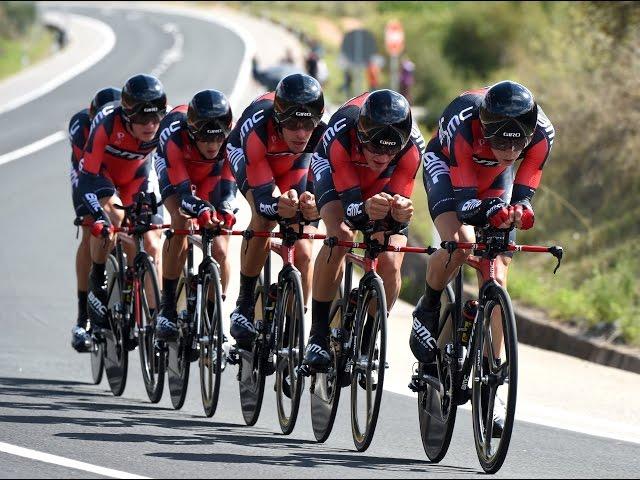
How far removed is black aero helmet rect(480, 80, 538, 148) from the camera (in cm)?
727

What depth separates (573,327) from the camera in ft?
43.9

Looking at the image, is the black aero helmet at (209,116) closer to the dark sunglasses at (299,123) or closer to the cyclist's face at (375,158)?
the dark sunglasses at (299,123)

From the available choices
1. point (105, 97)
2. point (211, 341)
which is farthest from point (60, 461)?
point (105, 97)

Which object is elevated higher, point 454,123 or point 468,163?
point 454,123

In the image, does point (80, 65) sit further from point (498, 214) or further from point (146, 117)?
point (498, 214)

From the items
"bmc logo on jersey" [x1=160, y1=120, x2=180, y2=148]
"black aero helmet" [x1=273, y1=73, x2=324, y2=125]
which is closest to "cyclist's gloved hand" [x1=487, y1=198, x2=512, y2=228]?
"black aero helmet" [x1=273, y1=73, x2=324, y2=125]

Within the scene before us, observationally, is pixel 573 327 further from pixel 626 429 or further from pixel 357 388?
pixel 357 388

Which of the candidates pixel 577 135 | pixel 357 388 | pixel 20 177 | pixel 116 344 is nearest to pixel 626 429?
pixel 357 388

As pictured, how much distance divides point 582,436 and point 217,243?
2.69 metres

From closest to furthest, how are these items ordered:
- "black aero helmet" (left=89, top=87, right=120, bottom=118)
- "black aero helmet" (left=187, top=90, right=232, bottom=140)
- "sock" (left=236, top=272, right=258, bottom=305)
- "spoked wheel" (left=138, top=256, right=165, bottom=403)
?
"sock" (left=236, top=272, right=258, bottom=305)
"black aero helmet" (left=187, top=90, right=232, bottom=140)
"spoked wheel" (left=138, top=256, right=165, bottom=403)
"black aero helmet" (left=89, top=87, right=120, bottom=118)

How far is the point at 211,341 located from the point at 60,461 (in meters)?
1.99

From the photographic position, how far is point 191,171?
32.6 feet

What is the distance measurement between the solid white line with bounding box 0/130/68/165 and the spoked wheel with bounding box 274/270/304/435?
771 inches

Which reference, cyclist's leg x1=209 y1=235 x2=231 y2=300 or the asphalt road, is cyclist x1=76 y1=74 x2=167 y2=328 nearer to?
cyclist's leg x1=209 y1=235 x2=231 y2=300
